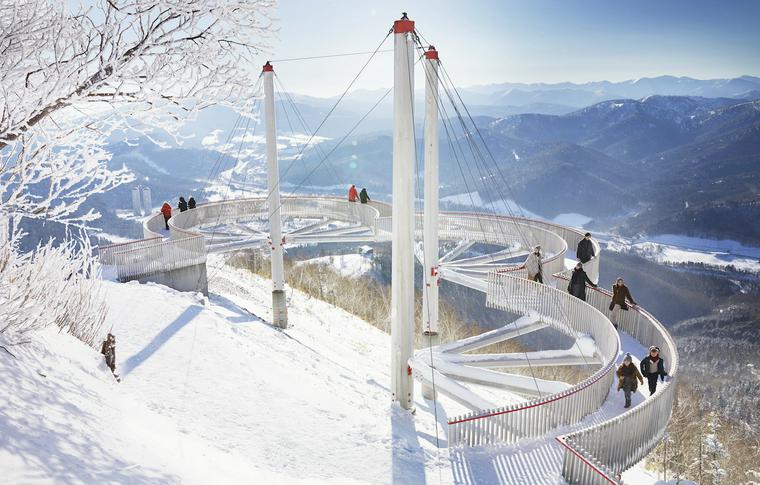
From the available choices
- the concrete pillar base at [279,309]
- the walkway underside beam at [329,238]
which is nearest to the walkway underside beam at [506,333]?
the walkway underside beam at [329,238]

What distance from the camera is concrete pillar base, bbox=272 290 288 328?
2320 centimetres

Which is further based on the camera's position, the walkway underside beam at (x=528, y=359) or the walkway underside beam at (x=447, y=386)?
the walkway underside beam at (x=528, y=359)

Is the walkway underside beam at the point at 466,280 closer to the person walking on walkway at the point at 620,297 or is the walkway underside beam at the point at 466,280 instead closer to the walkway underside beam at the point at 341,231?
the person walking on walkway at the point at 620,297

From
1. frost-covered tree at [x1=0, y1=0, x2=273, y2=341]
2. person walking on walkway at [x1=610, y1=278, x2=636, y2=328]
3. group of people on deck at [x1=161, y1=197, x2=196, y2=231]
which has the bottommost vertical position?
person walking on walkway at [x1=610, y1=278, x2=636, y2=328]

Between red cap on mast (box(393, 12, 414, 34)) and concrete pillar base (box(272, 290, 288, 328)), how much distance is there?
14259mm

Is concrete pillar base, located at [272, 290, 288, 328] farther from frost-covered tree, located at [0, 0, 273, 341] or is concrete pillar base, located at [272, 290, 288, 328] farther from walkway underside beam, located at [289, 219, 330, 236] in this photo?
frost-covered tree, located at [0, 0, 273, 341]

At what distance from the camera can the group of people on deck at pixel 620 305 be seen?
11.4m

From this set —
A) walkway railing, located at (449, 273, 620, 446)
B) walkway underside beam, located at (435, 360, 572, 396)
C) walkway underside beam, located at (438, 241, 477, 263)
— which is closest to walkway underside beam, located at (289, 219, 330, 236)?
walkway underside beam, located at (438, 241, 477, 263)

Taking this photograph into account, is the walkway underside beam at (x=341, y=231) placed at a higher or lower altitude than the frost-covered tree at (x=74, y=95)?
lower

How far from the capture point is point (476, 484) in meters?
9.18

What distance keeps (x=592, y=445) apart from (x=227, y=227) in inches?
944

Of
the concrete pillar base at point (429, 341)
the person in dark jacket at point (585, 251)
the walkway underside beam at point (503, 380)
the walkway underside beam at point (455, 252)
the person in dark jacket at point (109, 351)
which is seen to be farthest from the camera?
the walkway underside beam at point (455, 252)

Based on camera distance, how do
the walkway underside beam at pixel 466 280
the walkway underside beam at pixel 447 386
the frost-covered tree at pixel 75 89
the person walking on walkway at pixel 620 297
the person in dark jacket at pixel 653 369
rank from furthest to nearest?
the walkway underside beam at pixel 466 280
the person walking on walkway at pixel 620 297
the walkway underside beam at pixel 447 386
the person in dark jacket at pixel 653 369
the frost-covered tree at pixel 75 89

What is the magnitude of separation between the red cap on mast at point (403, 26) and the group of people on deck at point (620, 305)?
26.5ft
